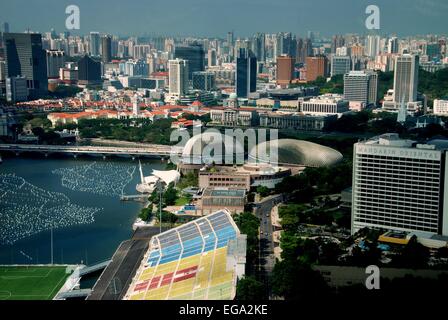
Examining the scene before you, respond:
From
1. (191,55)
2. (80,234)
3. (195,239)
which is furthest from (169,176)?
(191,55)

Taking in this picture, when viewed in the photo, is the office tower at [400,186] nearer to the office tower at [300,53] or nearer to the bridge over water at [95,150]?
the bridge over water at [95,150]

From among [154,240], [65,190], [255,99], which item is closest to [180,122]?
[255,99]

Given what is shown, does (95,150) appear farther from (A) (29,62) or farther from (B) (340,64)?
(B) (340,64)

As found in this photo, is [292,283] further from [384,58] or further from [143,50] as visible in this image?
[143,50]

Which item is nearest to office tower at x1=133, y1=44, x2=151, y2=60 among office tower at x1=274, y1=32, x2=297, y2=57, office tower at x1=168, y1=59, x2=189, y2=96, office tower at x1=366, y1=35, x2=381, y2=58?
office tower at x1=274, y1=32, x2=297, y2=57

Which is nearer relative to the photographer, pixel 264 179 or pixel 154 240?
pixel 154 240

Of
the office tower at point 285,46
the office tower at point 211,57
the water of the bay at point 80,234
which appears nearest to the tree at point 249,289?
the water of the bay at point 80,234
